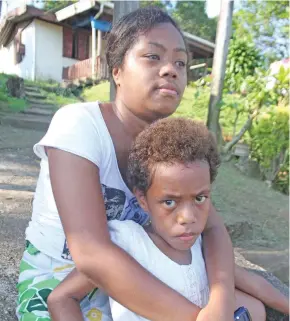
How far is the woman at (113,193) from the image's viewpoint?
1.09 meters

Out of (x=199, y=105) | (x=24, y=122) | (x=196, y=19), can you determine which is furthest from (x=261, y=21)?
(x=24, y=122)

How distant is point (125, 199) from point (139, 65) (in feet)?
1.46

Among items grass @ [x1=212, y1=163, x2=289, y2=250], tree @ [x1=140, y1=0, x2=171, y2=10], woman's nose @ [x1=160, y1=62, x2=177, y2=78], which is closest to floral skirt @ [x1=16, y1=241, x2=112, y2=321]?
woman's nose @ [x1=160, y1=62, x2=177, y2=78]

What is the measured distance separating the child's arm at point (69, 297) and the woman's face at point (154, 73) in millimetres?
582

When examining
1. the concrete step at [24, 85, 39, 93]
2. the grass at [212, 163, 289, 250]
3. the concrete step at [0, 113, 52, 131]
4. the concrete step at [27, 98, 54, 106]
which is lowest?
the grass at [212, 163, 289, 250]

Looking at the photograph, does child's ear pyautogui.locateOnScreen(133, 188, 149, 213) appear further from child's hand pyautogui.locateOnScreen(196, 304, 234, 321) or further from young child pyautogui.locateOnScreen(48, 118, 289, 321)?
child's hand pyautogui.locateOnScreen(196, 304, 234, 321)

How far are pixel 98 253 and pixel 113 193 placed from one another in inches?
10.5

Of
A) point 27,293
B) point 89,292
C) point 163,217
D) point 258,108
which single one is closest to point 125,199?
point 163,217

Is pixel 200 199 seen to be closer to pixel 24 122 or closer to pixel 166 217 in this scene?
pixel 166 217

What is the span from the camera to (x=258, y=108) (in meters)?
6.54

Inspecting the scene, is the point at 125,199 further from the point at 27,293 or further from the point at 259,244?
the point at 259,244

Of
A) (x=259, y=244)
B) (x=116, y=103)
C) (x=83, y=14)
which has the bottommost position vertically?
(x=259, y=244)

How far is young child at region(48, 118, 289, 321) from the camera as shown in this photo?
3.85ft

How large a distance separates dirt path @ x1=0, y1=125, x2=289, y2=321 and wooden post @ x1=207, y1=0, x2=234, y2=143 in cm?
97
